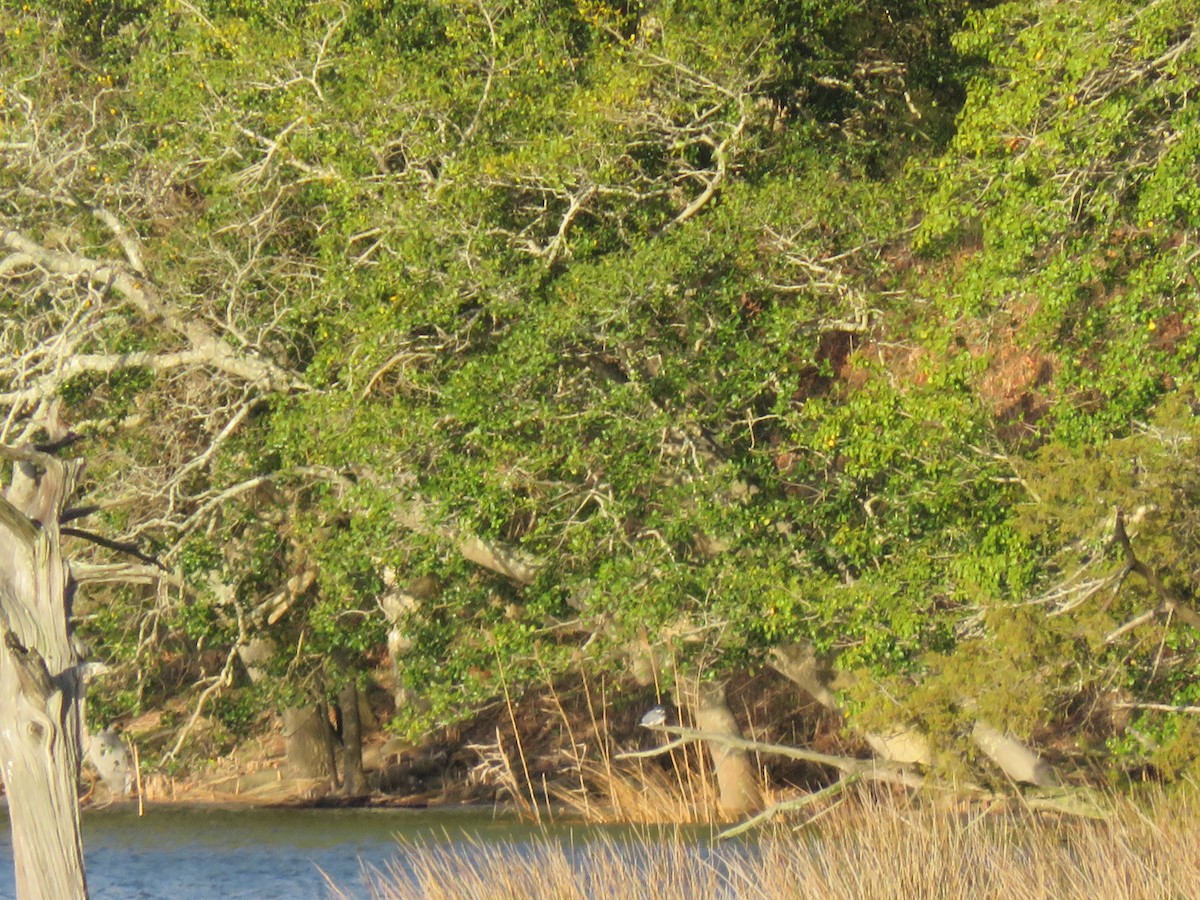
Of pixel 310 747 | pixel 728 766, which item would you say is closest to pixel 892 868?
pixel 728 766

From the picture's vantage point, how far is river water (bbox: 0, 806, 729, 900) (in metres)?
14.2

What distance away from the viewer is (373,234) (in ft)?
46.2

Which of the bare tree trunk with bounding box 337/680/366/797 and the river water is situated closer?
the river water

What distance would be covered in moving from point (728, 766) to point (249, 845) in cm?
Answer: 511

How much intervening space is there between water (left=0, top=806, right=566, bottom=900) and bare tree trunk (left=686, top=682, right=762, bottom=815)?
7.20 feet

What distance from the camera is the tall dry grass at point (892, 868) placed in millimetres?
7004

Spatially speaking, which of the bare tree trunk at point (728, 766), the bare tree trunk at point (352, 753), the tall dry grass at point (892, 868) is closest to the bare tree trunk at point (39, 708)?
the tall dry grass at point (892, 868)

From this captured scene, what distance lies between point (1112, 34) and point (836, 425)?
3.38m

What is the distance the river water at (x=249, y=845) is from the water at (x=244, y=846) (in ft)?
0.04

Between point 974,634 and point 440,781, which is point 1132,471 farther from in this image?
point 440,781

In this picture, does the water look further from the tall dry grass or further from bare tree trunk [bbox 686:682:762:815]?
the tall dry grass

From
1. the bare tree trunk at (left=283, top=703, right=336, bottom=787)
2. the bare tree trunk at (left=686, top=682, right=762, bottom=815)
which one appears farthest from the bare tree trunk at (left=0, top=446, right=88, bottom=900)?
the bare tree trunk at (left=283, top=703, right=336, bottom=787)

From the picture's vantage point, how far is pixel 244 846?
16828mm

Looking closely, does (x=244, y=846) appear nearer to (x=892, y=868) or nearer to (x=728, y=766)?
(x=728, y=766)
